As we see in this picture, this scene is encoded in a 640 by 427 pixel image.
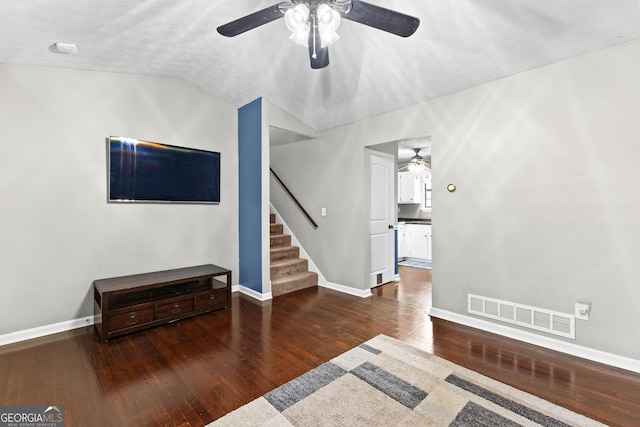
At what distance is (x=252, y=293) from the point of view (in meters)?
4.13

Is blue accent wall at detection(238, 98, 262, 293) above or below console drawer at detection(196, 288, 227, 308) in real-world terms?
above

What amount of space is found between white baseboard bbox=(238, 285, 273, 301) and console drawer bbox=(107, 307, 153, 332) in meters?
1.34

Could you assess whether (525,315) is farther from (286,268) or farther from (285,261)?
(285,261)

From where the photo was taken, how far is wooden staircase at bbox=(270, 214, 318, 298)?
4293 mm

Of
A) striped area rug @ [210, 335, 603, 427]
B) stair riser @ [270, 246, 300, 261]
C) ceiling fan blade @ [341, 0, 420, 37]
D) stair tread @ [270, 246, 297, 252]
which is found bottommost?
striped area rug @ [210, 335, 603, 427]

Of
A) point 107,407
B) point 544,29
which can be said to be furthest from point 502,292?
point 107,407

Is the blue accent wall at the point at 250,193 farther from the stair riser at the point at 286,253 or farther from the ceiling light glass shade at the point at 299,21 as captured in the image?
the ceiling light glass shade at the point at 299,21

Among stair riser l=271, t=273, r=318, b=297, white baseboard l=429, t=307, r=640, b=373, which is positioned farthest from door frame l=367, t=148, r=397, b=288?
white baseboard l=429, t=307, r=640, b=373

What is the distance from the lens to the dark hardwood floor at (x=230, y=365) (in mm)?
1873

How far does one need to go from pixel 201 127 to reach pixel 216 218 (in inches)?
51.2

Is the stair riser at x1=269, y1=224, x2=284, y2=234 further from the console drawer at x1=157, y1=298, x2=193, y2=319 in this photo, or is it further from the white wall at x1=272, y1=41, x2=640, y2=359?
the white wall at x1=272, y1=41, x2=640, y2=359

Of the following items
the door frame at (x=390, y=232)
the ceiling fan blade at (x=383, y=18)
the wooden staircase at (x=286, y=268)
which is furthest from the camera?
the door frame at (x=390, y=232)

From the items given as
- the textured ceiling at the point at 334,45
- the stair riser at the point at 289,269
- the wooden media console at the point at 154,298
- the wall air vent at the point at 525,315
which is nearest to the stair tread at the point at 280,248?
the stair riser at the point at 289,269

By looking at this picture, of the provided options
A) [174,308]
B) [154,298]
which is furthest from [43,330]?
[174,308]
